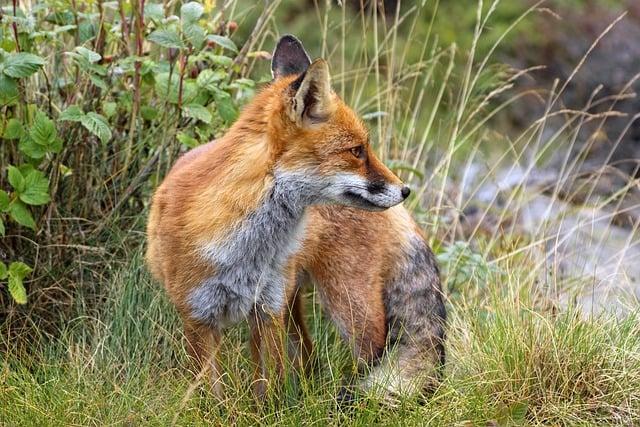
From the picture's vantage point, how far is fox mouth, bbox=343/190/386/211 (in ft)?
14.2

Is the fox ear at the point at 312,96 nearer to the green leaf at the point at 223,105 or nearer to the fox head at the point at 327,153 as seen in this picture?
the fox head at the point at 327,153

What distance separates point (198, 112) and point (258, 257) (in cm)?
104

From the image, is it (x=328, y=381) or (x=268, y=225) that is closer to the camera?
(x=268, y=225)

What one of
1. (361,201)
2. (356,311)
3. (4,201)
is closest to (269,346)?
(356,311)

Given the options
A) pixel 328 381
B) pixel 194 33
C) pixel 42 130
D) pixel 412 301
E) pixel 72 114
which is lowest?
pixel 328 381

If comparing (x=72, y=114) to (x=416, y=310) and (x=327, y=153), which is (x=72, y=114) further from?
(x=416, y=310)

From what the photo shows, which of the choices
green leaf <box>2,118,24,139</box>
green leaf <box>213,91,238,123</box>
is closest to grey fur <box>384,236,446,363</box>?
green leaf <box>213,91,238,123</box>

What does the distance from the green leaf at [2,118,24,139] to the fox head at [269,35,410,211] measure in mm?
1418

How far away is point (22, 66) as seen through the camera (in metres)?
4.60

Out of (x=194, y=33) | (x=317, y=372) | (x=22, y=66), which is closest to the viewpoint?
(x=22, y=66)

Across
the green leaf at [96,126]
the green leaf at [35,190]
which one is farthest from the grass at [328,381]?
the green leaf at [96,126]

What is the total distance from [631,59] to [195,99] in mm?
9518

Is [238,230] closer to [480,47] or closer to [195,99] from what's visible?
[195,99]

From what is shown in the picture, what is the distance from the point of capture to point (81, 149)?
18.0ft
